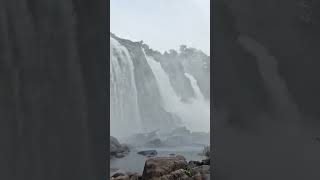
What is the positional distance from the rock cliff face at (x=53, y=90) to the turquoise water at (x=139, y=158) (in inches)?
903

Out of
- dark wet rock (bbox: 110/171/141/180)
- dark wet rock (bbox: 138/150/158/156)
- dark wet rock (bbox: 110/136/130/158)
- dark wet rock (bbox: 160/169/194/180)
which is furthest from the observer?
dark wet rock (bbox: 138/150/158/156)

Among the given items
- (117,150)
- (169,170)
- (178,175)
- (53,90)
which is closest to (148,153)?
(117,150)

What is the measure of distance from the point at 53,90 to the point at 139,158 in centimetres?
3339

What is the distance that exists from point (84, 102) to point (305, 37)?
1.60 metres

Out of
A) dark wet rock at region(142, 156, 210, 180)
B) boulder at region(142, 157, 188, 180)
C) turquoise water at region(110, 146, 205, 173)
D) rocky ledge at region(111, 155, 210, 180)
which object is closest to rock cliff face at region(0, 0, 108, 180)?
rocky ledge at region(111, 155, 210, 180)

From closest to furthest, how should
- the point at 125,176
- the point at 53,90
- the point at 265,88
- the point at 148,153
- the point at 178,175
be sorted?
the point at 265,88 → the point at 53,90 → the point at 178,175 → the point at 125,176 → the point at 148,153

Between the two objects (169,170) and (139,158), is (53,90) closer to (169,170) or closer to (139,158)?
(169,170)

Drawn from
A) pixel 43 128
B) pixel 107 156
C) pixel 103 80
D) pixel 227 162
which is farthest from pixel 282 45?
pixel 43 128

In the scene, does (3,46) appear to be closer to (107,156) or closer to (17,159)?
(17,159)

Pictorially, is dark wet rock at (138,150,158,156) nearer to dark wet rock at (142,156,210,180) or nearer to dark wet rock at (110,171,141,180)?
dark wet rock at (110,171,141,180)

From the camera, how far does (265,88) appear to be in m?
2.63

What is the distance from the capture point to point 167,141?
153 ft

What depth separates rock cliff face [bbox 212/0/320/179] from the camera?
2.57 meters

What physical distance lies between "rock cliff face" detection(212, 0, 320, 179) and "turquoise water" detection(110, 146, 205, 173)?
76.5 ft
